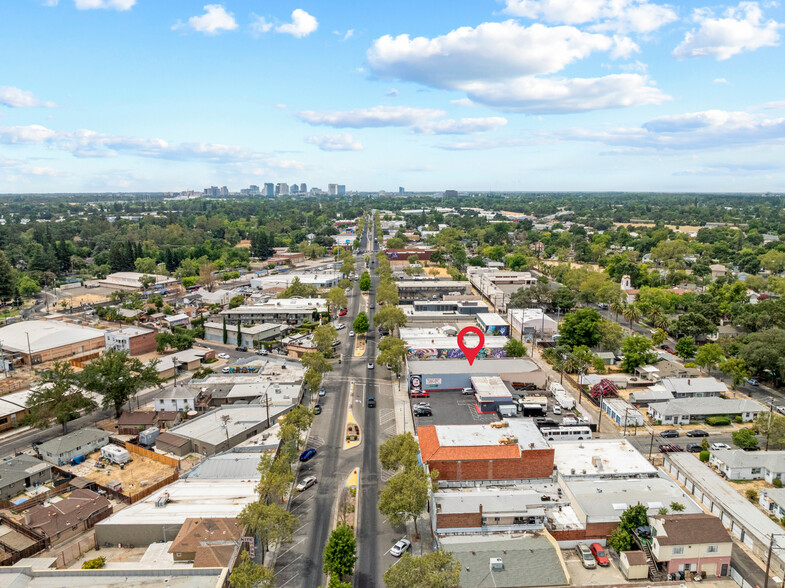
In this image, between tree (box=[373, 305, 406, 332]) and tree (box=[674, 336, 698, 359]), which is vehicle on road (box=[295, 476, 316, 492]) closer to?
tree (box=[373, 305, 406, 332])

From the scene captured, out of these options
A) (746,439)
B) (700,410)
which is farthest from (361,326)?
(746,439)

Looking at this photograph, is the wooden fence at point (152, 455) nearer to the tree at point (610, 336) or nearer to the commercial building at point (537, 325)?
the commercial building at point (537, 325)

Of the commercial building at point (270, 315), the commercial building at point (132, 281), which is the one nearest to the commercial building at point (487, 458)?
the commercial building at point (270, 315)

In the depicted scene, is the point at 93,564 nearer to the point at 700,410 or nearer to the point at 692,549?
the point at 692,549

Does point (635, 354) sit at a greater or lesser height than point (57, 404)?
greater

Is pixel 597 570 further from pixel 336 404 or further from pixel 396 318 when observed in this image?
pixel 396 318

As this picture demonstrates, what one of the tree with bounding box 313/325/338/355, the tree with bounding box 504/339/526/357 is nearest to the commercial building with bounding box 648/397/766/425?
the tree with bounding box 504/339/526/357
